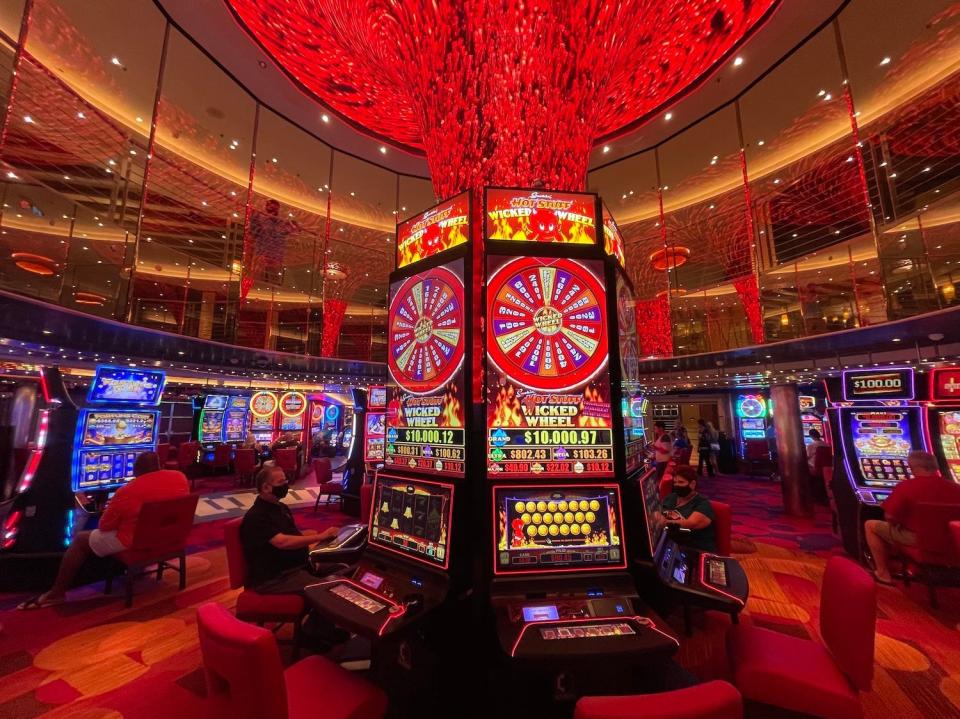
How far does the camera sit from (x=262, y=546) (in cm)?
315

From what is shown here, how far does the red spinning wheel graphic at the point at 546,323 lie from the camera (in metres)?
2.66

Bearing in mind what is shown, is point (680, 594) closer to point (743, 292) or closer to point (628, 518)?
point (628, 518)

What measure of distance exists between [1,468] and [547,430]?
39.8 ft

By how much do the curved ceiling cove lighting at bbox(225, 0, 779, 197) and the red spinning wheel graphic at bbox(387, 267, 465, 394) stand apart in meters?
1.40

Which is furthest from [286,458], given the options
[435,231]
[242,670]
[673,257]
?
[673,257]

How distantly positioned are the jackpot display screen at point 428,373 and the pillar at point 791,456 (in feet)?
25.6

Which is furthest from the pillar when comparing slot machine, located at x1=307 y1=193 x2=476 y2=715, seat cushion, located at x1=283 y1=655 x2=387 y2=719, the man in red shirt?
seat cushion, located at x1=283 y1=655 x2=387 y2=719

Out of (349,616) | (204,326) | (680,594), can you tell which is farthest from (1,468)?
(680,594)

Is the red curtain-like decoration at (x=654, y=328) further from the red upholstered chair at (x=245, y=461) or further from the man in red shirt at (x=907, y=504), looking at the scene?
the red upholstered chair at (x=245, y=461)

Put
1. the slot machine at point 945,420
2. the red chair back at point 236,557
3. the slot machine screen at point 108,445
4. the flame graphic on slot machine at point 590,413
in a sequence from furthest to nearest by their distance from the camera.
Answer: the slot machine screen at point 108,445 → the slot machine at point 945,420 → the red chair back at point 236,557 → the flame graphic on slot machine at point 590,413

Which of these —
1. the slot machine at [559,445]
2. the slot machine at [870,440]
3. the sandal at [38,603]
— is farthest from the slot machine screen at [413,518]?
the slot machine at [870,440]

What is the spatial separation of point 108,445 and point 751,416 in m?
16.9

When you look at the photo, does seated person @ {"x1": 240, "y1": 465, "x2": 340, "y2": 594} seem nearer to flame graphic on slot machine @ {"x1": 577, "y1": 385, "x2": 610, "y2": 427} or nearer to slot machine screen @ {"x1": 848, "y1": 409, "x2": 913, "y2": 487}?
flame graphic on slot machine @ {"x1": 577, "y1": 385, "x2": 610, "y2": 427}

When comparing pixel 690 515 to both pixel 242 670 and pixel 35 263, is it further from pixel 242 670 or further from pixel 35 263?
pixel 35 263
